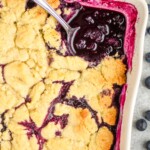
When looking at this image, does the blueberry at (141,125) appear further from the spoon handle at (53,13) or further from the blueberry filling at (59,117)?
the spoon handle at (53,13)

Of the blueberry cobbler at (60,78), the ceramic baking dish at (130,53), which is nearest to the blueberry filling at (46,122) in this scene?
the blueberry cobbler at (60,78)

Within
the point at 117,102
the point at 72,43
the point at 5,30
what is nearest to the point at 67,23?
the point at 72,43

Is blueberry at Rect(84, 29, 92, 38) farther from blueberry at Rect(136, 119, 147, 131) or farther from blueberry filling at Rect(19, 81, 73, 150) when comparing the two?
blueberry at Rect(136, 119, 147, 131)

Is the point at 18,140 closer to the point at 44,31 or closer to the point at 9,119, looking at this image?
the point at 9,119

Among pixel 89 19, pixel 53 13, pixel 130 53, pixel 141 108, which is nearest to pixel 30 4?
pixel 53 13

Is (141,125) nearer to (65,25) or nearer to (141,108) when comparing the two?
(141,108)
